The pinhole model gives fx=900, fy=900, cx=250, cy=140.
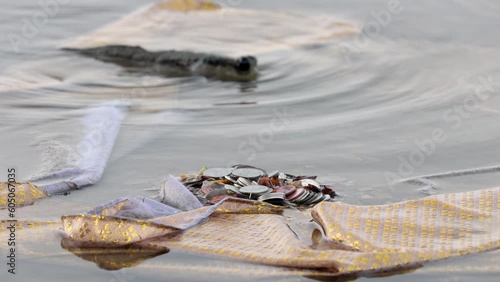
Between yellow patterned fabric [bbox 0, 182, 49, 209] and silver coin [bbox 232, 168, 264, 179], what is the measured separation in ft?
2.85

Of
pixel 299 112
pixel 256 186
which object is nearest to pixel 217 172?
pixel 256 186

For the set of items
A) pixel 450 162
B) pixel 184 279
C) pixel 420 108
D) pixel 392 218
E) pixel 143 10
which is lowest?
pixel 184 279

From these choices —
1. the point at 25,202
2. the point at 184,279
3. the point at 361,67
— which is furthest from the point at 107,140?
the point at 361,67

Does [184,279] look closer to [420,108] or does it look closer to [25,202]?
[25,202]

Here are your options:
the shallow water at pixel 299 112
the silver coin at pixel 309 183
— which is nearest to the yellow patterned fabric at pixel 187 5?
the shallow water at pixel 299 112

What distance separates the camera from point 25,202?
3949mm

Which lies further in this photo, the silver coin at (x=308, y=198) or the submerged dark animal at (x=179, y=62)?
the submerged dark animal at (x=179, y=62)

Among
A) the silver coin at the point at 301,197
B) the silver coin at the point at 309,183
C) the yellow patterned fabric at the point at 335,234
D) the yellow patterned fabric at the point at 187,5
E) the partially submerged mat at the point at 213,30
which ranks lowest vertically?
the yellow patterned fabric at the point at 335,234

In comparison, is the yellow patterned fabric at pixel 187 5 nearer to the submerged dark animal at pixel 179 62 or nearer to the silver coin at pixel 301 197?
the submerged dark animal at pixel 179 62

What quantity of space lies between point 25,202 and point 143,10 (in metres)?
4.83

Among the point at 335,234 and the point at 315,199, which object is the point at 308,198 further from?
the point at 335,234

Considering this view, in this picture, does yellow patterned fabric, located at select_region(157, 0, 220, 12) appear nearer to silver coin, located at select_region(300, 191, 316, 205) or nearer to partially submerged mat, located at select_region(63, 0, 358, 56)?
partially submerged mat, located at select_region(63, 0, 358, 56)

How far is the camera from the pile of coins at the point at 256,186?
13.0 feet

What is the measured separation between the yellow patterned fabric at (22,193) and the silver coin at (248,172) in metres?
0.87
